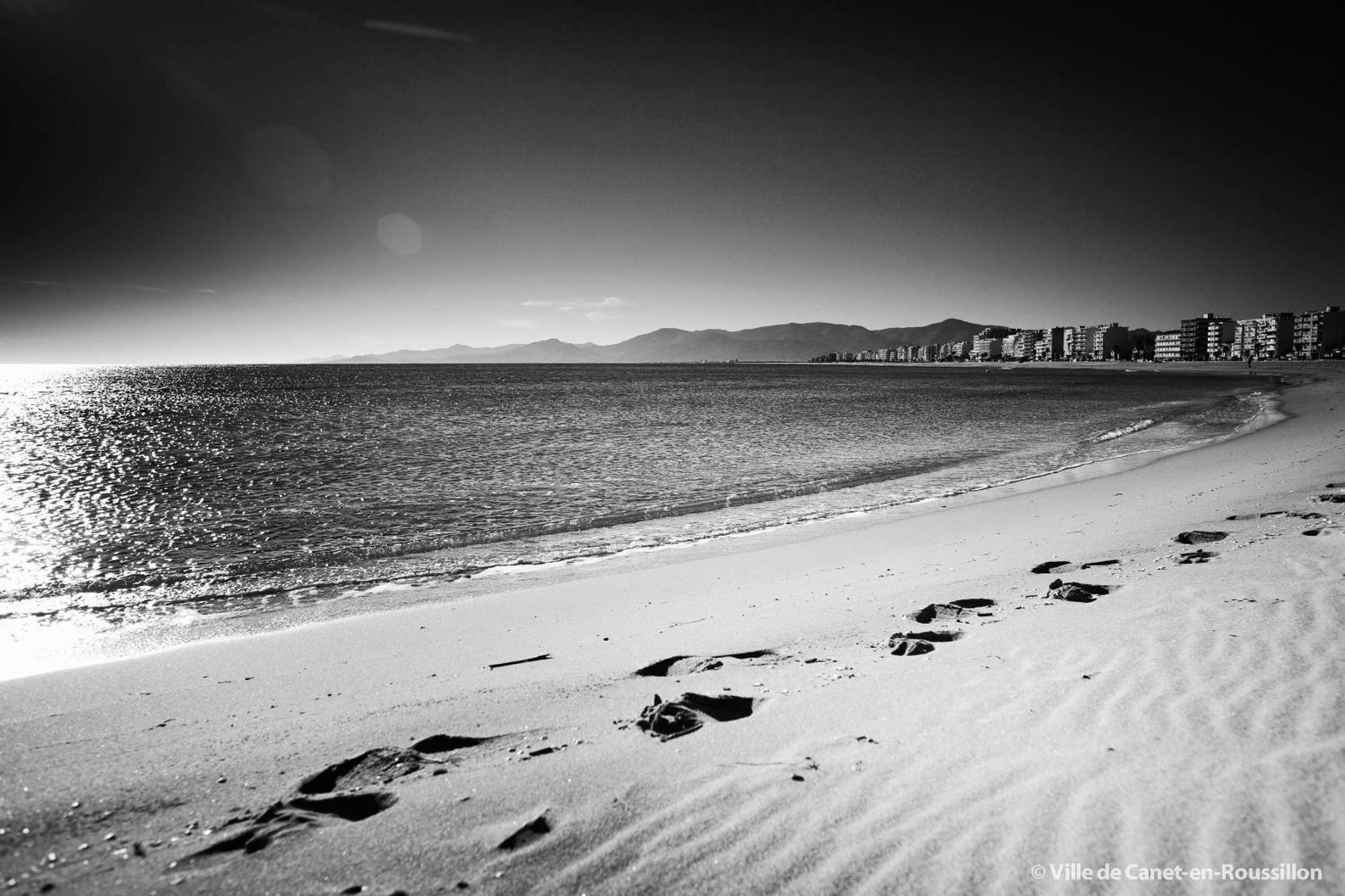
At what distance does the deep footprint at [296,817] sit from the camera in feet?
10.3

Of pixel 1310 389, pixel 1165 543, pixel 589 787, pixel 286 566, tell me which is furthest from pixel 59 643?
pixel 1310 389

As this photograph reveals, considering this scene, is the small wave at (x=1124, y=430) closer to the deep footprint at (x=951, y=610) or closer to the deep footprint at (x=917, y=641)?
the deep footprint at (x=951, y=610)

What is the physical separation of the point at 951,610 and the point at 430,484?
1614cm

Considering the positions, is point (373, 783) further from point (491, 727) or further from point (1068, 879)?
point (1068, 879)

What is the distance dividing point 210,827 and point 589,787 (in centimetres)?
205

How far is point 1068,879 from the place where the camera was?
2793mm

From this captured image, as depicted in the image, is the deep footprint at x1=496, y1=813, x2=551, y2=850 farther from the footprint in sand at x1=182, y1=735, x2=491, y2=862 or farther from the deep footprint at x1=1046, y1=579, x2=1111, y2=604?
the deep footprint at x1=1046, y1=579, x2=1111, y2=604

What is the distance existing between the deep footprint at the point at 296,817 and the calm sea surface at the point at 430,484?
22.0ft

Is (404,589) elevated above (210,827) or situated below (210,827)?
below

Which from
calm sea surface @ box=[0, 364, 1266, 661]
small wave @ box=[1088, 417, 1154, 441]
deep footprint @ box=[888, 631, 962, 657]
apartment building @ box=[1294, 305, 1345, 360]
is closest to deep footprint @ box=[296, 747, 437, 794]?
deep footprint @ box=[888, 631, 962, 657]

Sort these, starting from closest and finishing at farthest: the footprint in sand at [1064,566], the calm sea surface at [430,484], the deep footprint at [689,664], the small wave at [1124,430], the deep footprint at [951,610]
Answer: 1. the deep footprint at [689,664]
2. the deep footprint at [951,610]
3. the footprint in sand at [1064,566]
4. the calm sea surface at [430,484]
5. the small wave at [1124,430]

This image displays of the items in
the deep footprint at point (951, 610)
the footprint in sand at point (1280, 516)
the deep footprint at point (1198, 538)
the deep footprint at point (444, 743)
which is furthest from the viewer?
the footprint in sand at point (1280, 516)

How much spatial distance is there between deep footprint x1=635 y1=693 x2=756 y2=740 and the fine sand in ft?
0.06

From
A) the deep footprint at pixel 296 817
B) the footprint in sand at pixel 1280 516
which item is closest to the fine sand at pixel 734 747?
the deep footprint at pixel 296 817
